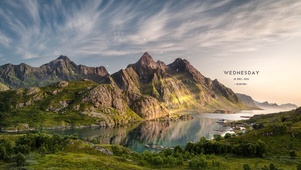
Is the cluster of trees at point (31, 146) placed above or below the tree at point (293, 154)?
above

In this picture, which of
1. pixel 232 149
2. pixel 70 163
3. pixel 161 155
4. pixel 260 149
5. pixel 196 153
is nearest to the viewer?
pixel 70 163

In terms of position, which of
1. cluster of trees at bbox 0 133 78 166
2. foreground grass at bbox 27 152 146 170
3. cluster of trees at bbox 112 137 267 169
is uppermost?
cluster of trees at bbox 0 133 78 166

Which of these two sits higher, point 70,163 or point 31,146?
point 31,146

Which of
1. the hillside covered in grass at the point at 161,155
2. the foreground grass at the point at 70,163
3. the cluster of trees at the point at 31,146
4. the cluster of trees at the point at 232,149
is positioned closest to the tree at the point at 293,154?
the hillside covered in grass at the point at 161,155

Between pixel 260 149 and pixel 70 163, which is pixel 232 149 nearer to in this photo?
pixel 260 149

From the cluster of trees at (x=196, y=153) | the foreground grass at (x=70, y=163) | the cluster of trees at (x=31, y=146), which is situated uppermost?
the cluster of trees at (x=31, y=146)

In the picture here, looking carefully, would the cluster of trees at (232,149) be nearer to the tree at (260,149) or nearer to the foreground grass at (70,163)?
the tree at (260,149)

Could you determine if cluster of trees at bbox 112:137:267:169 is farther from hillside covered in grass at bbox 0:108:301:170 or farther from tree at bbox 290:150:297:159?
tree at bbox 290:150:297:159

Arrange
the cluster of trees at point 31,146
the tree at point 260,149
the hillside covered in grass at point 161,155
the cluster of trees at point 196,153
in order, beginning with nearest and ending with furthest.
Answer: the cluster of trees at point 31,146 < the hillside covered in grass at point 161,155 < the cluster of trees at point 196,153 < the tree at point 260,149

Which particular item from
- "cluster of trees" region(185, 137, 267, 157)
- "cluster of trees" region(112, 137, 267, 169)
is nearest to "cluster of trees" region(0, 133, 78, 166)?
"cluster of trees" region(112, 137, 267, 169)

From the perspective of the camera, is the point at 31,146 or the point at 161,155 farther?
the point at 161,155

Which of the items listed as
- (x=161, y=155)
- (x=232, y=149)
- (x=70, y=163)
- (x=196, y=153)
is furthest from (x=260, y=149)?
(x=70, y=163)

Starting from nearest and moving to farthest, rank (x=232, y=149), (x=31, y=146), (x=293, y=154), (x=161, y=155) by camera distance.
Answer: (x=31, y=146), (x=293, y=154), (x=161, y=155), (x=232, y=149)

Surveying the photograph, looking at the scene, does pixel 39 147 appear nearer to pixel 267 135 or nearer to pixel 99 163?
pixel 99 163
